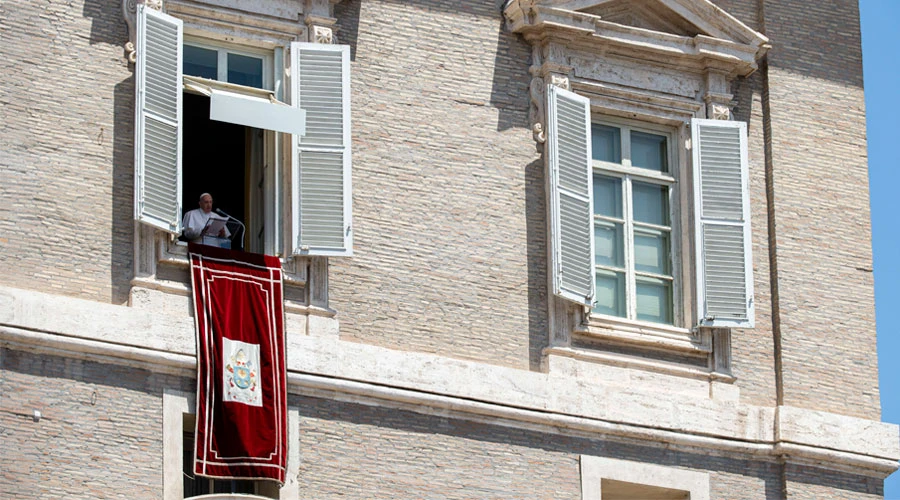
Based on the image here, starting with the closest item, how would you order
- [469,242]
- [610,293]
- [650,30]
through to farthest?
1. [469,242]
2. [610,293]
3. [650,30]

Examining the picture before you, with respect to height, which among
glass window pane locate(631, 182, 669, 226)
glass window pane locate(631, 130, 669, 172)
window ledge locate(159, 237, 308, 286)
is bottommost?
window ledge locate(159, 237, 308, 286)

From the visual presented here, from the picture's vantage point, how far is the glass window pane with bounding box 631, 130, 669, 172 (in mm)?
27203

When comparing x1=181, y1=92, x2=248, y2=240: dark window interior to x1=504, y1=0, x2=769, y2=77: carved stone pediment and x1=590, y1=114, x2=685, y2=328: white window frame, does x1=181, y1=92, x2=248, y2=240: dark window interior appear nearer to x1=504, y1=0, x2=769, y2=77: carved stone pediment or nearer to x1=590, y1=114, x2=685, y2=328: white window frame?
x1=504, y1=0, x2=769, y2=77: carved stone pediment

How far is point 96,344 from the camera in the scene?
23.4 m

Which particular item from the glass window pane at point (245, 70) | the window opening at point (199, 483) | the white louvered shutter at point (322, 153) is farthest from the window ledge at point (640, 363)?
the glass window pane at point (245, 70)

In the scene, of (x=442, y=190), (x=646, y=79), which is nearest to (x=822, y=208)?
(x=646, y=79)

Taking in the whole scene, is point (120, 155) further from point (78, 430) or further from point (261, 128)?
point (78, 430)

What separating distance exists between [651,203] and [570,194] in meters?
1.24

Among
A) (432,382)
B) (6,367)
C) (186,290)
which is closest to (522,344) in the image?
(432,382)

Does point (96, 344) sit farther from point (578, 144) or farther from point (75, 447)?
point (578, 144)

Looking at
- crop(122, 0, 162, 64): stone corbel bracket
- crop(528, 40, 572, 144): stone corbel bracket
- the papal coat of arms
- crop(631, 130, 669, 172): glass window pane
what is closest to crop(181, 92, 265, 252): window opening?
crop(528, 40, 572, 144): stone corbel bracket

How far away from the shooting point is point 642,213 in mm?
27016

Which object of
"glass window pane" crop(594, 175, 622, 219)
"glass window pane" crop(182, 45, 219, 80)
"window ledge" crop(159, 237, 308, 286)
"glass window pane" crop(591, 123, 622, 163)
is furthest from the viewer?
"glass window pane" crop(591, 123, 622, 163)

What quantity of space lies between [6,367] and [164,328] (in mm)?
1468
